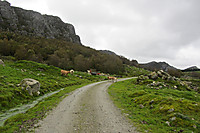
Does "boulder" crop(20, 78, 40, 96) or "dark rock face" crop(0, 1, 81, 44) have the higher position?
"dark rock face" crop(0, 1, 81, 44)

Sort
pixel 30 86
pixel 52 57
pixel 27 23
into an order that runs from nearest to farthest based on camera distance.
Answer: pixel 30 86 < pixel 52 57 < pixel 27 23

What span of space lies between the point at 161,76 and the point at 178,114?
26296mm

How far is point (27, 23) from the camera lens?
141 m

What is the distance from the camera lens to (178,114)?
8.00m

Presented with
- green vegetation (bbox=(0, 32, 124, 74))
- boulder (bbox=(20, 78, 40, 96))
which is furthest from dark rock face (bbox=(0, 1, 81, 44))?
boulder (bbox=(20, 78, 40, 96))

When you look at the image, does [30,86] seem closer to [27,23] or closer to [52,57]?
[52,57]

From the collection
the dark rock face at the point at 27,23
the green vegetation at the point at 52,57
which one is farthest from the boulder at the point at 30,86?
the dark rock face at the point at 27,23

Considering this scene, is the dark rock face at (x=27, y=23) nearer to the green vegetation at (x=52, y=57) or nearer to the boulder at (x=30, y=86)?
the green vegetation at (x=52, y=57)

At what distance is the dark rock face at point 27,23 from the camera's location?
118 meters

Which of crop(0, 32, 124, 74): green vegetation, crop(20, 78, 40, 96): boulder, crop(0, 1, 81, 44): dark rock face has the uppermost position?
crop(0, 1, 81, 44): dark rock face

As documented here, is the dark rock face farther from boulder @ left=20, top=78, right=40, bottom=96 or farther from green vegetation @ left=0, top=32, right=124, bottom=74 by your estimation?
boulder @ left=20, top=78, right=40, bottom=96

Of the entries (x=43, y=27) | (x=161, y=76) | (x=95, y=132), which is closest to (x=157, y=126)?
(x=95, y=132)

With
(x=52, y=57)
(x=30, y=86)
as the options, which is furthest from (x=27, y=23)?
(x=30, y=86)

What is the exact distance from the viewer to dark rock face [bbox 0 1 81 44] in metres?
118
